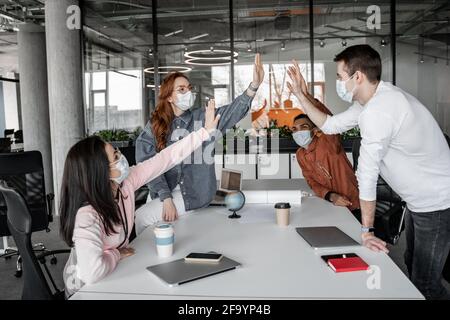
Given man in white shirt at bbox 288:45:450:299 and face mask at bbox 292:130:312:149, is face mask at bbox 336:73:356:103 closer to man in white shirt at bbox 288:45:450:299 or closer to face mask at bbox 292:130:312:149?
man in white shirt at bbox 288:45:450:299

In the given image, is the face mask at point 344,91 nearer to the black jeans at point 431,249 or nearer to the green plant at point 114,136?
the black jeans at point 431,249

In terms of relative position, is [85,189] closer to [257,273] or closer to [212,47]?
[257,273]

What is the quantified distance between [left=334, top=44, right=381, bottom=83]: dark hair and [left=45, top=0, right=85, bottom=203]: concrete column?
534cm

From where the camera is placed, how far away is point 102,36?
8805mm

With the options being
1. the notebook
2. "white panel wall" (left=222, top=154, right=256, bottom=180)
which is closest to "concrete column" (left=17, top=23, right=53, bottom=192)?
"white panel wall" (left=222, top=154, right=256, bottom=180)

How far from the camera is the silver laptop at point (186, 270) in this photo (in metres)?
1.52

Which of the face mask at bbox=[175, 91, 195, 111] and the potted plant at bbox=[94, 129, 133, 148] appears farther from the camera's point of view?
the potted plant at bbox=[94, 129, 133, 148]

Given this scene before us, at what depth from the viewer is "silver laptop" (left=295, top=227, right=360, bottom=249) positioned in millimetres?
1877

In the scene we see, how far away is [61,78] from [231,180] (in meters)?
4.51

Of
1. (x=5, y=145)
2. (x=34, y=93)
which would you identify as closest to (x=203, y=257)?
(x=34, y=93)

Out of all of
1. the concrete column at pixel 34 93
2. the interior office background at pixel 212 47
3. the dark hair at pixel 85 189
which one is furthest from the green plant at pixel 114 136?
the dark hair at pixel 85 189
